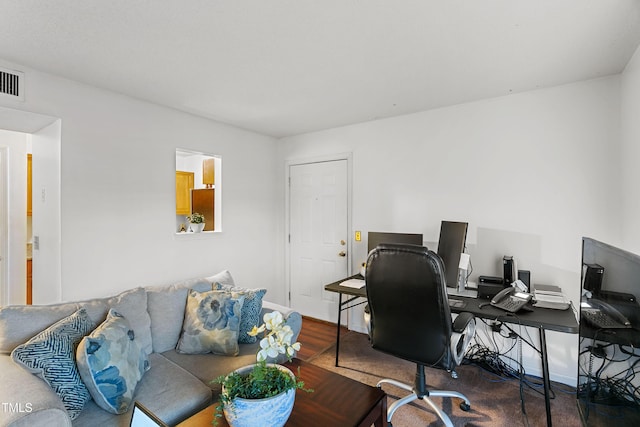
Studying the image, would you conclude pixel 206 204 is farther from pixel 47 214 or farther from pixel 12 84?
pixel 12 84

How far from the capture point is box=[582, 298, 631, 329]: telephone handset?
2.98 ft

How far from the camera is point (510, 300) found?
82.9 inches

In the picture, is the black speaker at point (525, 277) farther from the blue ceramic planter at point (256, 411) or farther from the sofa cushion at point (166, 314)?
the sofa cushion at point (166, 314)

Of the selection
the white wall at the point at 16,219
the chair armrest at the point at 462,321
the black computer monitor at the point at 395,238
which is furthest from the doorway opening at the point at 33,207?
the chair armrest at the point at 462,321

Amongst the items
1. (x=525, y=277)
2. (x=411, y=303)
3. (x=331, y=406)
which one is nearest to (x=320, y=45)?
(x=411, y=303)

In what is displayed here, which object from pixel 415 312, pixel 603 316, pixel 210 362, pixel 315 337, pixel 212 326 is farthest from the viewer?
pixel 315 337

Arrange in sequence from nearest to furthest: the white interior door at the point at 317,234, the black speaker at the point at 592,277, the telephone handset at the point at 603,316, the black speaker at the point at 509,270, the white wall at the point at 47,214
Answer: the telephone handset at the point at 603,316 < the black speaker at the point at 592,277 < the white wall at the point at 47,214 < the black speaker at the point at 509,270 < the white interior door at the point at 317,234

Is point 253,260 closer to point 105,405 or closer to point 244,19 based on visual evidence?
point 105,405

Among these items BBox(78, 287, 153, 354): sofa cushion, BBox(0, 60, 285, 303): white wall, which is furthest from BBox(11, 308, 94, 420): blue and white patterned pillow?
BBox(0, 60, 285, 303): white wall

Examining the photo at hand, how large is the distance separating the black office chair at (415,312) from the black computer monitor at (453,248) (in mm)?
523

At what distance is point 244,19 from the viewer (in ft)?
5.32

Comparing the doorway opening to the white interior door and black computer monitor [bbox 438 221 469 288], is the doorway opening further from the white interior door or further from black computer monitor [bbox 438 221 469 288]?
black computer monitor [bbox 438 221 469 288]

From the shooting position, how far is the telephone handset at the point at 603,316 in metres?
0.91

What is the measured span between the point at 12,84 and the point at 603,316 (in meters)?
3.47
